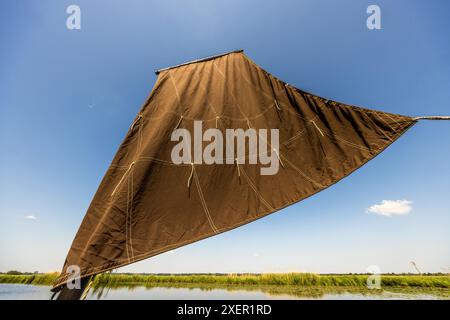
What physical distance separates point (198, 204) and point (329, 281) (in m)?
26.1

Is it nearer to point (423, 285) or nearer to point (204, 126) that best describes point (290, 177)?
point (204, 126)

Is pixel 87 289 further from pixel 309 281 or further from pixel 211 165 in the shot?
pixel 309 281

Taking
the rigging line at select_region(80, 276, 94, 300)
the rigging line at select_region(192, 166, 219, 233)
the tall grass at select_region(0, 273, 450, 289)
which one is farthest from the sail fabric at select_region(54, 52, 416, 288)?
the tall grass at select_region(0, 273, 450, 289)

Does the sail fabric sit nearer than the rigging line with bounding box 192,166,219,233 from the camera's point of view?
Yes

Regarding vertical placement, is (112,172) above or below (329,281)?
above

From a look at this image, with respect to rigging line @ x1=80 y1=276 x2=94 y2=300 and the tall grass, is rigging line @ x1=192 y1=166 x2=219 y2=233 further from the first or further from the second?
the tall grass

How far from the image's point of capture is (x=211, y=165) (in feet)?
16.4

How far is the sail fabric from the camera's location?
4062mm

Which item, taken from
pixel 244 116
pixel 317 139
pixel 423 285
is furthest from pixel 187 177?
pixel 423 285

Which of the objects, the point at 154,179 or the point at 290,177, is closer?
the point at 154,179

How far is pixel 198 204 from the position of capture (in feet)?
14.7

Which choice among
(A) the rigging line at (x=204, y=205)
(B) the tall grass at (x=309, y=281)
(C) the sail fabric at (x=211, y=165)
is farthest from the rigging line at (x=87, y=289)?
(B) the tall grass at (x=309, y=281)
